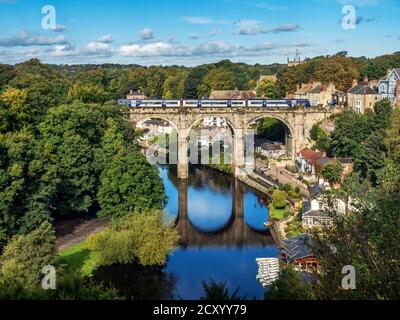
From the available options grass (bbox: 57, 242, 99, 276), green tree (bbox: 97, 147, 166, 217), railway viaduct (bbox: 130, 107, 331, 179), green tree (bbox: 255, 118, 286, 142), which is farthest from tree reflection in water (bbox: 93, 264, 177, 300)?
green tree (bbox: 255, 118, 286, 142)

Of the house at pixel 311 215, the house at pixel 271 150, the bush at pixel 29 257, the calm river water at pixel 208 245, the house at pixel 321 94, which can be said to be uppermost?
the house at pixel 321 94

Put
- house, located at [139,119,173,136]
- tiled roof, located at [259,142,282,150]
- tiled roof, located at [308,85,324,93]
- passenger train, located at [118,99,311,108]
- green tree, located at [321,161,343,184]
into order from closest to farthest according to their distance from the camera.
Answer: green tree, located at [321,161,343,184] < passenger train, located at [118,99,311,108] < tiled roof, located at [259,142,282,150] < tiled roof, located at [308,85,324,93] < house, located at [139,119,173,136]

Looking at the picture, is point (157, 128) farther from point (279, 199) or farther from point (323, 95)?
point (279, 199)

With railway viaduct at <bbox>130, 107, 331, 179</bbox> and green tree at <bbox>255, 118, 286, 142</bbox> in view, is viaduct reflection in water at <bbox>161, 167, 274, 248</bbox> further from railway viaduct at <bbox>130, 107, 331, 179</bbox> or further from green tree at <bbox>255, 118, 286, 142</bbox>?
green tree at <bbox>255, 118, 286, 142</bbox>

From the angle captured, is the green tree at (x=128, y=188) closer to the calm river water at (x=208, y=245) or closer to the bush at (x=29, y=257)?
the calm river water at (x=208, y=245)

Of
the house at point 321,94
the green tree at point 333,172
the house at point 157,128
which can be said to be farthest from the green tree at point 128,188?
the house at point 157,128

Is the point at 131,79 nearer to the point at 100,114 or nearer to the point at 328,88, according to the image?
the point at 328,88
